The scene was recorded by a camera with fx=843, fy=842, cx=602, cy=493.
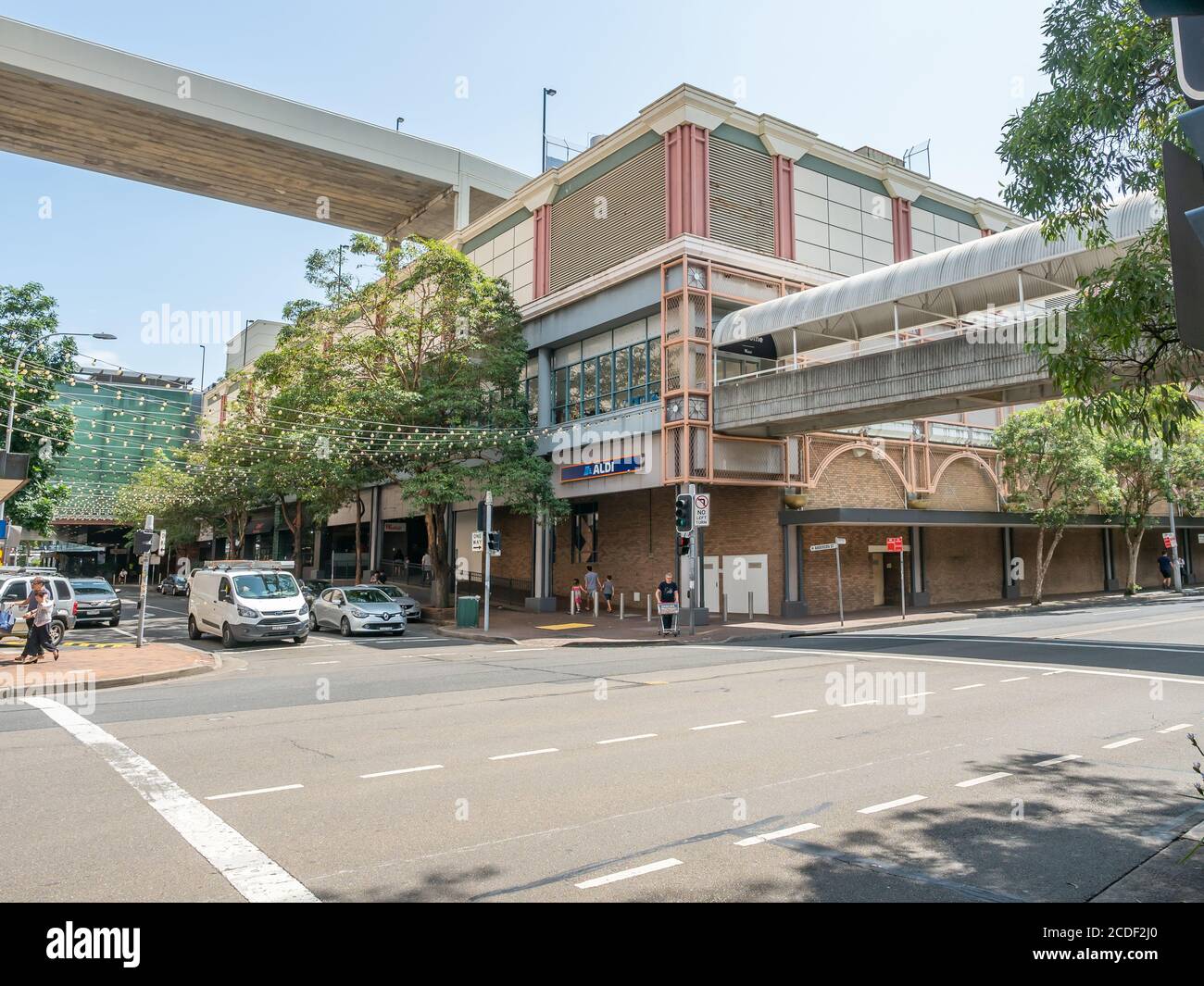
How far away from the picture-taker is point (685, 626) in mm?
25531

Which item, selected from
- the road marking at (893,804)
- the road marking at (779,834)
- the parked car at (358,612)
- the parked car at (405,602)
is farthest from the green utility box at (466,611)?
the road marking at (779,834)

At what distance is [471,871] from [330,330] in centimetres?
2972

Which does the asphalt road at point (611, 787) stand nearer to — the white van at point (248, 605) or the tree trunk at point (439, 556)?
the white van at point (248, 605)

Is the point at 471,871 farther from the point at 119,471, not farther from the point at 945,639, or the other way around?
the point at 119,471

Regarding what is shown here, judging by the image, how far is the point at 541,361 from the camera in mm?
33062

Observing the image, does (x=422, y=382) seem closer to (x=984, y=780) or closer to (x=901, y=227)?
(x=901, y=227)

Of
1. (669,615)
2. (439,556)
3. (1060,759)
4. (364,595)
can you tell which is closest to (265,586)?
(364,595)

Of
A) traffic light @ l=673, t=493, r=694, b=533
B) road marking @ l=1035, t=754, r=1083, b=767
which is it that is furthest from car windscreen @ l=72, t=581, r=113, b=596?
road marking @ l=1035, t=754, r=1083, b=767

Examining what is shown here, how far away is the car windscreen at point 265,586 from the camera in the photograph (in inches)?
839

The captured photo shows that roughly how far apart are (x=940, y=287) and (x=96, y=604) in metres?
26.9

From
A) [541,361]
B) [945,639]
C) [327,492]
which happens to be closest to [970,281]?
[945,639]

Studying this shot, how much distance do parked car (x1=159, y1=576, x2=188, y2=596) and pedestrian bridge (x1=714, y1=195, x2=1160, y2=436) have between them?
39003mm

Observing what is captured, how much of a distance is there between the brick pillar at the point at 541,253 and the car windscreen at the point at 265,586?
16.0 meters

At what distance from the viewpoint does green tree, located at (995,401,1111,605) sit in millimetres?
30359
